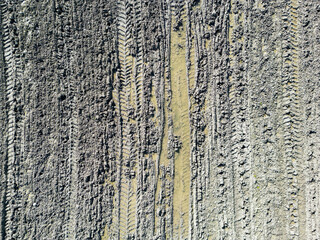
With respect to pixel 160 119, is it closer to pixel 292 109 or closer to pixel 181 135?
pixel 181 135

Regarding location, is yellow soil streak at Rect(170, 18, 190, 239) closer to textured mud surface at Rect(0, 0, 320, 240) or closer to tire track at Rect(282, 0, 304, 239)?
textured mud surface at Rect(0, 0, 320, 240)

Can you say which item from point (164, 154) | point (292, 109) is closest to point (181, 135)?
point (164, 154)

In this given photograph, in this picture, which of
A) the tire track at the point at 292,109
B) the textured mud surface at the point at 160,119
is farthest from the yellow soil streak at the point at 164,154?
the tire track at the point at 292,109

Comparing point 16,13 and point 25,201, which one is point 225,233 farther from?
point 16,13

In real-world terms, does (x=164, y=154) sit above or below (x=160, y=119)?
below

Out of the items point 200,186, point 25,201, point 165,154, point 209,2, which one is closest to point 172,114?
point 165,154

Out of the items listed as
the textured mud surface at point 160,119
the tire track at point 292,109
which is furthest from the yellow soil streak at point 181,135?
the tire track at point 292,109

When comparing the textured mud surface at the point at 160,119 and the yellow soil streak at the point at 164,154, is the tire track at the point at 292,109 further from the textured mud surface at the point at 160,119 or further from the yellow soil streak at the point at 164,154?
the yellow soil streak at the point at 164,154
